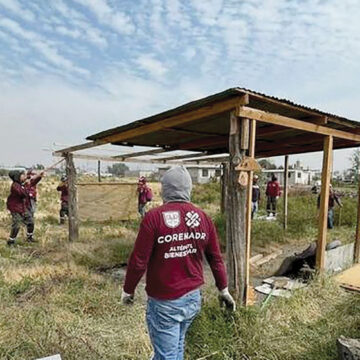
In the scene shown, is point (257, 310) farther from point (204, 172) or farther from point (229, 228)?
point (204, 172)

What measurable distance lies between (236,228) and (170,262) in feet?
5.96

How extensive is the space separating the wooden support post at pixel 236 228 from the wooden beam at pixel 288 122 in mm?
137

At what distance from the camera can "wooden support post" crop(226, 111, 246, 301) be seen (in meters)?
4.00

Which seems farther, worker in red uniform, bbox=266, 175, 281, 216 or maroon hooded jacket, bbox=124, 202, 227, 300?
worker in red uniform, bbox=266, 175, 281, 216

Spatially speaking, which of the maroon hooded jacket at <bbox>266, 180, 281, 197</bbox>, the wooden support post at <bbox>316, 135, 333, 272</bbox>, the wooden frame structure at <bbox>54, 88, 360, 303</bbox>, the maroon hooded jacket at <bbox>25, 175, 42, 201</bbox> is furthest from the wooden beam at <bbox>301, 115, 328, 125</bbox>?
the maroon hooded jacket at <bbox>266, 180, 281, 197</bbox>

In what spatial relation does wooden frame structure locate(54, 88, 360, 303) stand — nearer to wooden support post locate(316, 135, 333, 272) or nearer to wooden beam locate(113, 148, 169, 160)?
wooden support post locate(316, 135, 333, 272)

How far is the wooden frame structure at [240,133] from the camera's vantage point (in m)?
4.00

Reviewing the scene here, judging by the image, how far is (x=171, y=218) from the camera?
234 cm

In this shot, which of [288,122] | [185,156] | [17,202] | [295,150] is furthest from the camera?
[185,156]

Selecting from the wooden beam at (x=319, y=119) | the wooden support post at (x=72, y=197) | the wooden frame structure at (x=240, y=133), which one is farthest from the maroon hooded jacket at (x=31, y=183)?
the wooden beam at (x=319, y=119)

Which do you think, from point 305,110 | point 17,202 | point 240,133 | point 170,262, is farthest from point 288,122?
point 17,202

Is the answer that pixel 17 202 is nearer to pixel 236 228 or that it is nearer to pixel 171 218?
pixel 236 228

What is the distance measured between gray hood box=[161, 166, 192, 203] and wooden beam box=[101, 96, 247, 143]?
1765 mm

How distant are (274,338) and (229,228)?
4.08 ft
